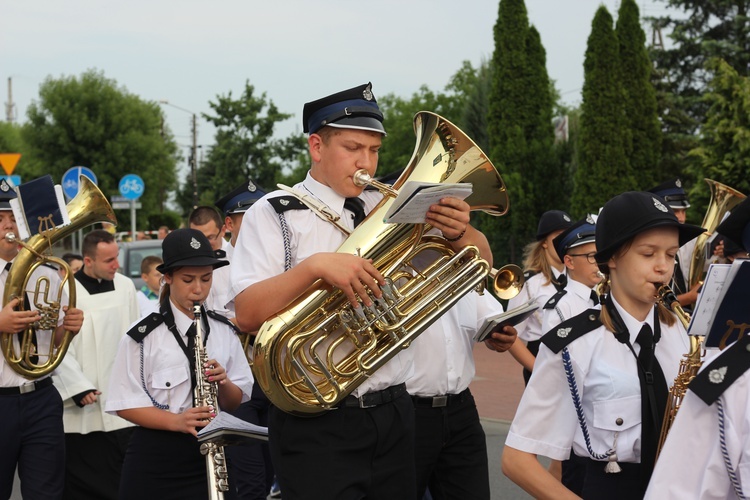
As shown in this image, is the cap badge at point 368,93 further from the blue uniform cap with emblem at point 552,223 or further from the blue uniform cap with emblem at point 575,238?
the blue uniform cap with emblem at point 552,223

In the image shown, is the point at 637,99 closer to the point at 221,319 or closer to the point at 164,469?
the point at 221,319

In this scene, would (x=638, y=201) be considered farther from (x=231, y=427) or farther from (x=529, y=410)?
(x=231, y=427)

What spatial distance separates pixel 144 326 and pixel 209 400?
1.82ft

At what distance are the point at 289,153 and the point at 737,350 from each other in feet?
134

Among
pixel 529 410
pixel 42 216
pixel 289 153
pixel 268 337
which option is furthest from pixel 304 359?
pixel 289 153

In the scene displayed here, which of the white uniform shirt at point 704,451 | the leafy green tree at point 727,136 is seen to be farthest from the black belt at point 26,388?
the leafy green tree at point 727,136

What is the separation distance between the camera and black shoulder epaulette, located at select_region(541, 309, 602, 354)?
340cm

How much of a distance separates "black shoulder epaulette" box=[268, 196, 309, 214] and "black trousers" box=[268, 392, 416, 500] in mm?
788

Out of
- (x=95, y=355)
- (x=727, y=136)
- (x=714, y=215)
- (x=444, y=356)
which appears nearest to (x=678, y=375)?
(x=444, y=356)

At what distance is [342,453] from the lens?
3824 millimetres

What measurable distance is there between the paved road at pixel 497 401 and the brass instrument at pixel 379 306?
4395 millimetres

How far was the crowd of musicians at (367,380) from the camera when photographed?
3355 mm

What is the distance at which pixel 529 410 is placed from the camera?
340 cm

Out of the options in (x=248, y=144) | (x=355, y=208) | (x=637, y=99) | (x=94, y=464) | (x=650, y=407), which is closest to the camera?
(x=650, y=407)
